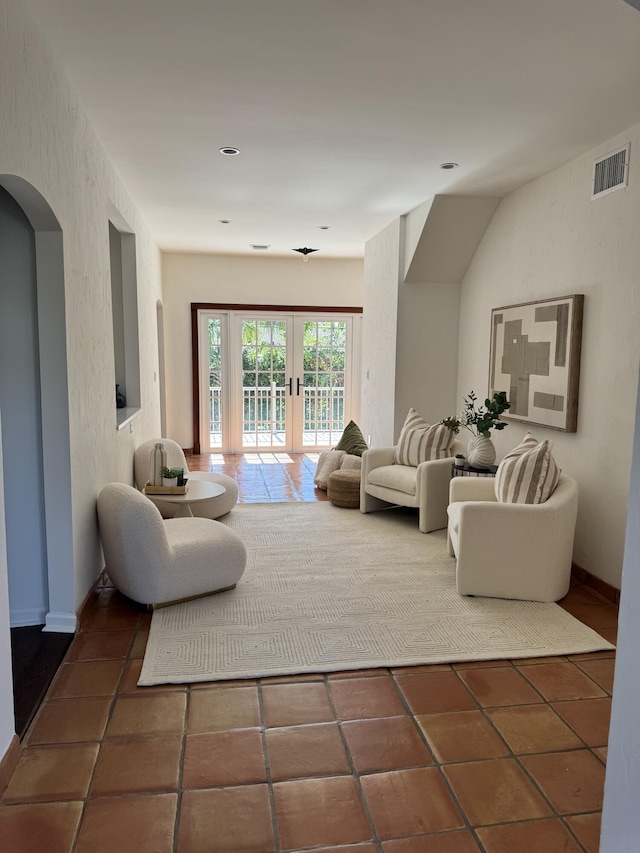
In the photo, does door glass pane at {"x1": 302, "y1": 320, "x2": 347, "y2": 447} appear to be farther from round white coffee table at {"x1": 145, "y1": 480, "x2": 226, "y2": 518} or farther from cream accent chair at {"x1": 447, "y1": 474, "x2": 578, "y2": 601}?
cream accent chair at {"x1": 447, "y1": 474, "x2": 578, "y2": 601}

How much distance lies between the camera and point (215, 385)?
8.47m

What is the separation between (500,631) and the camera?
3090mm

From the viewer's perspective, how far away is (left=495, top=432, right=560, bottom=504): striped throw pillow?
3.49 metres

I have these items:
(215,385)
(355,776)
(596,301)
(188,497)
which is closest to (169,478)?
(188,497)

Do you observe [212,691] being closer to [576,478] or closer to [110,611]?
[110,611]

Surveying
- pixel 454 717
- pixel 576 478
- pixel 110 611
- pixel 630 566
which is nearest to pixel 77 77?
pixel 110 611

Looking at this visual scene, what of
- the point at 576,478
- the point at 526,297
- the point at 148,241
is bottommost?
the point at 576,478

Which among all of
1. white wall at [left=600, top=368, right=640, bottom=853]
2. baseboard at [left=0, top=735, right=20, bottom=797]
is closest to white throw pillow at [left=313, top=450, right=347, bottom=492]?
baseboard at [left=0, top=735, right=20, bottom=797]

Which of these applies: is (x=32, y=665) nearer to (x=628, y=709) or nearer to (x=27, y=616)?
(x=27, y=616)

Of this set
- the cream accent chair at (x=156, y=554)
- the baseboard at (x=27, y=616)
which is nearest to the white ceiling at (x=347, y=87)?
the cream accent chair at (x=156, y=554)

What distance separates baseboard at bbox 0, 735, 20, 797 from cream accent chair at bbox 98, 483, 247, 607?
1152 mm

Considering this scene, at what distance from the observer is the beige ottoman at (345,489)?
5.42m

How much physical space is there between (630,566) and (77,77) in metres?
3.08

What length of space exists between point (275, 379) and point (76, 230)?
5.50m
